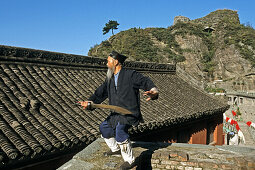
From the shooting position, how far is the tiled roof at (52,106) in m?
4.43

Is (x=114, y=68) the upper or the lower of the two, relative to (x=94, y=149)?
upper

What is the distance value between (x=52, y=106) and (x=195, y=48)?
42.9 meters

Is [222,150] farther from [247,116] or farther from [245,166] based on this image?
[247,116]

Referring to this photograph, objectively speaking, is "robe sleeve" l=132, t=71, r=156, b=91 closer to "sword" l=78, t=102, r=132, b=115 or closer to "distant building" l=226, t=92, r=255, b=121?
"sword" l=78, t=102, r=132, b=115

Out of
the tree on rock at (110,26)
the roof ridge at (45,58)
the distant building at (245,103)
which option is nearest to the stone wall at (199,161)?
the roof ridge at (45,58)

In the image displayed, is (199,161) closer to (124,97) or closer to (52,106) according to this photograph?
(124,97)

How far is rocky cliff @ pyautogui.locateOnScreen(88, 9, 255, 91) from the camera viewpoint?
1604 inches

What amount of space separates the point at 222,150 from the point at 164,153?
48.3 inches

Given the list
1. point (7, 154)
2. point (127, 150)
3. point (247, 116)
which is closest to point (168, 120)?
point (127, 150)

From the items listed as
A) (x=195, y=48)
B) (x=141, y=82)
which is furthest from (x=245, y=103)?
(x=141, y=82)

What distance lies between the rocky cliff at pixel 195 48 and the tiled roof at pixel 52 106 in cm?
2954

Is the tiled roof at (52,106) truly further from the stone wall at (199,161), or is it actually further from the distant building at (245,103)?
the distant building at (245,103)

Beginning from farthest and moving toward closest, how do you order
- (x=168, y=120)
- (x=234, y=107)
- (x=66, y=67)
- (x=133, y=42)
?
(x=133, y=42) < (x=234, y=107) < (x=66, y=67) < (x=168, y=120)

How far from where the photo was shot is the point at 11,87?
19.1 feet
